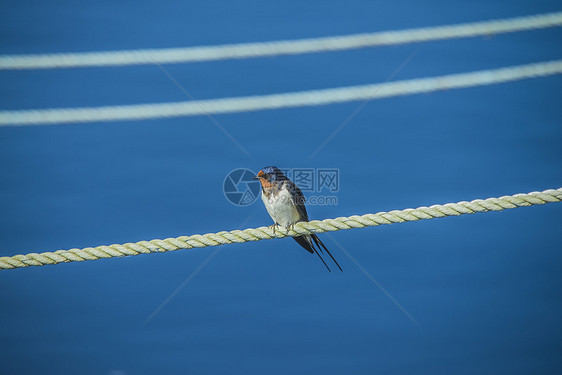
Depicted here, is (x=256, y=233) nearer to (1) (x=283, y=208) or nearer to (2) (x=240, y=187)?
(1) (x=283, y=208)

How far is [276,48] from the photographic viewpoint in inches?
180

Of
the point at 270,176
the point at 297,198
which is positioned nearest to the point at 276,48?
the point at 270,176

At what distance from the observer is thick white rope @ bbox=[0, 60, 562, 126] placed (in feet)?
13.5

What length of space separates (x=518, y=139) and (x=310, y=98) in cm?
390

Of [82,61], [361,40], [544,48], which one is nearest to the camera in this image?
[82,61]

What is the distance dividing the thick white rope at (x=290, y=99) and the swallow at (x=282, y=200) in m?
0.52

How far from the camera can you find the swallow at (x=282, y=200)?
409cm

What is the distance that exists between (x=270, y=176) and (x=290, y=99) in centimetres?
65

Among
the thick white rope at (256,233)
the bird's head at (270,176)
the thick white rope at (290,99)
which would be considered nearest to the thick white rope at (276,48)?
the thick white rope at (290,99)

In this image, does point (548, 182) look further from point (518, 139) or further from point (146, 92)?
point (146, 92)

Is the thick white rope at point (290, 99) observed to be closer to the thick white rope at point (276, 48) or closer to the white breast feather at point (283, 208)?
the thick white rope at point (276, 48)

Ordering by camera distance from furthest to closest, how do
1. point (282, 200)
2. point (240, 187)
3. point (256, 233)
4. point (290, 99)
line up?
point (240, 187) → point (290, 99) → point (282, 200) → point (256, 233)

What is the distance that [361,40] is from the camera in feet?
14.8

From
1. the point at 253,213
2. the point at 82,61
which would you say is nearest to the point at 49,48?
the point at 253,213
